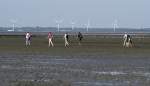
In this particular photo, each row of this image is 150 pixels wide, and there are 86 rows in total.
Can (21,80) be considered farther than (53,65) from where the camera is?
No

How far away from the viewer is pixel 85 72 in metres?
28.7

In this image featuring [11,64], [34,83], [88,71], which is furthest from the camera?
[11,64]

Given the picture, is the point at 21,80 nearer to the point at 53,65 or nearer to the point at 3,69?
the point at 3,69

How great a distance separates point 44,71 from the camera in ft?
96.9

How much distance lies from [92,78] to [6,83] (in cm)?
467

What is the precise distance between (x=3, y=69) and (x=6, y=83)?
7.71 metres

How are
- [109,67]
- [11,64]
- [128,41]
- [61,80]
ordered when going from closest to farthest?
1. [61,80]
2. [109,67]
3. [11,64]
4. [128,41]

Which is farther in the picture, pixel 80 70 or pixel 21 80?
pixel 80 70

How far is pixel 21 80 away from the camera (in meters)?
24.3

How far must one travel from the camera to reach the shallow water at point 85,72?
24.1 meters

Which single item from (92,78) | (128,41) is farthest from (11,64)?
(128,41)

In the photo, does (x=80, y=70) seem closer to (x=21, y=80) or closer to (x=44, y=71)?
(x=44, y=71)

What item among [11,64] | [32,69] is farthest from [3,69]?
[11,64]

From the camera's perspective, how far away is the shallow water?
950 inches
